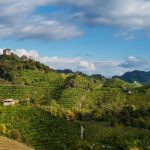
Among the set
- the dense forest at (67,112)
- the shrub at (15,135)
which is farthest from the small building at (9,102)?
the shrub at (15,135)

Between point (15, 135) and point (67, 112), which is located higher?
point (67, 112)

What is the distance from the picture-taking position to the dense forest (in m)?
56.2

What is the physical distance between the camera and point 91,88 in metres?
92.1

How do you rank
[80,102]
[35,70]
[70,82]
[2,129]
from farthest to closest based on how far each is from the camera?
[35,70], [70,82], [80,102], [2,129]

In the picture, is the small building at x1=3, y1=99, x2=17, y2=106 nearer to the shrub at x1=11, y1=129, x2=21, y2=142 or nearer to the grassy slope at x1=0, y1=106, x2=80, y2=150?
the grassy slope at x1=0, y1=106, x2=80, y2=150

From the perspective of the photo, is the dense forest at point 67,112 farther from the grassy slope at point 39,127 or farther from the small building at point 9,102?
the small building at point 9,102

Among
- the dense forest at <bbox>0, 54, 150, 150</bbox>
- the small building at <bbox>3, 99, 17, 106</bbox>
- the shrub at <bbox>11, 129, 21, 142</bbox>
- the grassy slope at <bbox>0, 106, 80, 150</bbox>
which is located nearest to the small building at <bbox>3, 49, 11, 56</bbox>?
the dense forest at <bbox>0, 54, 150, 150</bbox>

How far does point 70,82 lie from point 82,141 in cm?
3742

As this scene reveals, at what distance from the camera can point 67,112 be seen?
71188 millimetres

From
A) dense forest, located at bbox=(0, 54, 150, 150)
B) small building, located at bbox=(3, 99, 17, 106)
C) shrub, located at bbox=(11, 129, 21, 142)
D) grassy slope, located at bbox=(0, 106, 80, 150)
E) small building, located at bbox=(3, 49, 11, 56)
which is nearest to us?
shrub, located at bbox=(11, 129, 21, 142)

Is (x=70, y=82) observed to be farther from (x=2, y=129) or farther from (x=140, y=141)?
(x=140, y=141)

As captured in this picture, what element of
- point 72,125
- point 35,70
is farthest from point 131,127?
point 35,70

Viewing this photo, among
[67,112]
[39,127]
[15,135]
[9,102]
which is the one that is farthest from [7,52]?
[15,135]

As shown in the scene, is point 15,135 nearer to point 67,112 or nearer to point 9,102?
point 67,112
